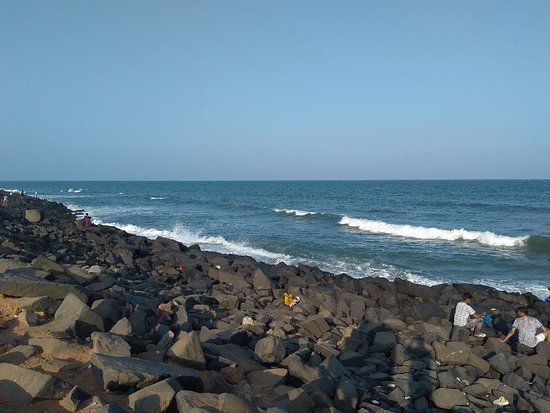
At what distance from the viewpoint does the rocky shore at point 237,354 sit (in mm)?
4281

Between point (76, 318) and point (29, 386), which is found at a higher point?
point (76, 318)

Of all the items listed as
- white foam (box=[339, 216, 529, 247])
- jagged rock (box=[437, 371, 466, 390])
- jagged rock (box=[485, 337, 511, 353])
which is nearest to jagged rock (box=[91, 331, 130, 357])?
jagged rock (box=[437, 371, 466, 390])

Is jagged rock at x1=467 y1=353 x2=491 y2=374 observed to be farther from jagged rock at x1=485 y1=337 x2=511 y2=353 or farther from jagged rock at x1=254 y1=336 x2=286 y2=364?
jagged rock at x1=254 y1=336 x2=286 y2=364

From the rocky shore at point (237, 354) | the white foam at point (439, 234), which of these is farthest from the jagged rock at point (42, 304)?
the white foam at point (439, 234)

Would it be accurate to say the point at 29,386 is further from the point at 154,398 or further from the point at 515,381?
the point at 515,381

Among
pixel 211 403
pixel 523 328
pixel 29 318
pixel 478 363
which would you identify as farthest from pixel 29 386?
pixel 523 328

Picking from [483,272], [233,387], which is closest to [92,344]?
[233,387]

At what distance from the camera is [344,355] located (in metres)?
7.13

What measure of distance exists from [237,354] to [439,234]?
24483mm

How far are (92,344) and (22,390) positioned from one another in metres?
1.11

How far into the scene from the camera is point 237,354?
590 cm

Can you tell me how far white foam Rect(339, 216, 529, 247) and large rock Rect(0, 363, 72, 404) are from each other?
24.8m

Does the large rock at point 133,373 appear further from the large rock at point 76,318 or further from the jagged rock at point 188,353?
the large rock at point 76,318

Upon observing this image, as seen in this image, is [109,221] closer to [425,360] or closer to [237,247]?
[237,247]
